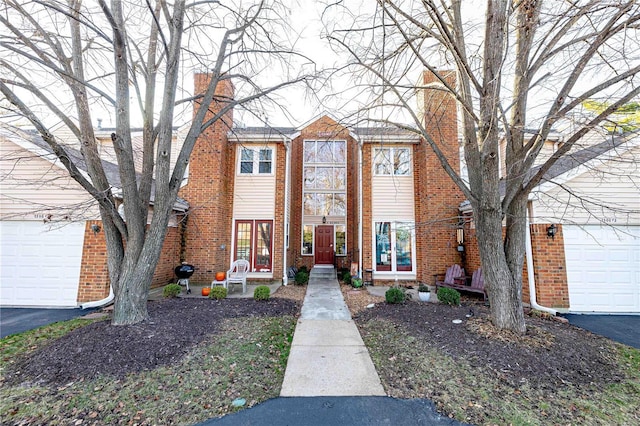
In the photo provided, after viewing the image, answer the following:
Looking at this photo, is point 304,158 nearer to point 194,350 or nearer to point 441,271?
point 441,271

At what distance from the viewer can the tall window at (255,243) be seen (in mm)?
10102

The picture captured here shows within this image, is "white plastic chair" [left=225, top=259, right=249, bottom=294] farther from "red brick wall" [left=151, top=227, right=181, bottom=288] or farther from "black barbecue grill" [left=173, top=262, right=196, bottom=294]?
"red brick wall" [left=151, top=227, right=181, bottom=288]

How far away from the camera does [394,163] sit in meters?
10.3

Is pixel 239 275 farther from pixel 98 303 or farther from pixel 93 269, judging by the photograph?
pixel 93 269

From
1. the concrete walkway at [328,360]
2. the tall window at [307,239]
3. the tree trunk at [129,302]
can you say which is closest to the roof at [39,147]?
the tree trunk at [129,302]

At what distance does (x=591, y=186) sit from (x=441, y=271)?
450 cm

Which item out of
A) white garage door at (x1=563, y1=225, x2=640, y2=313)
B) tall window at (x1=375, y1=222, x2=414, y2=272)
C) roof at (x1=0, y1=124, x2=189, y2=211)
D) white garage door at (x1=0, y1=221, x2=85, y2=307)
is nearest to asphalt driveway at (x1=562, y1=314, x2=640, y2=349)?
white garage door at (x1=563, y1=225, x2=640, y2=313)

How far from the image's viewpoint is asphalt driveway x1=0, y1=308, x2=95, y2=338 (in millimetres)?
5203

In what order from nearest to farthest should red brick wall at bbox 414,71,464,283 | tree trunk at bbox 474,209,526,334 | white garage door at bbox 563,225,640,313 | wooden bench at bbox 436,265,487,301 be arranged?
tree trunk at bbox 474,209,526,334 < white garage door at bbox 563,225,640,313 < wooden bench at bbox 436,265,487,301 < red brick wall at bbox 414,71,464,283

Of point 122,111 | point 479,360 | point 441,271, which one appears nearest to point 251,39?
point 122,111

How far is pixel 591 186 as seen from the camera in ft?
21.5

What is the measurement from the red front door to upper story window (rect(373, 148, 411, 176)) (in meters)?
4.39

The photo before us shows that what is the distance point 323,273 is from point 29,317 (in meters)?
9.26

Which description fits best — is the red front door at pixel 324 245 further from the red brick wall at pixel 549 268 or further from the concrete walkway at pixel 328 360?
the red brick wall at pixel 549 268
